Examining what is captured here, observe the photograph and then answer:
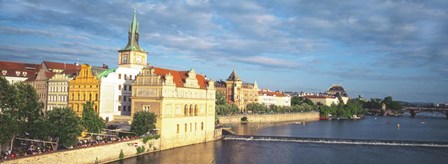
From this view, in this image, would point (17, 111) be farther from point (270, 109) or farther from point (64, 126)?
point (270, 109)

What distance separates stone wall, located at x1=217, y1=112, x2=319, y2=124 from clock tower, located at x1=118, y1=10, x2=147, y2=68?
40656 mm

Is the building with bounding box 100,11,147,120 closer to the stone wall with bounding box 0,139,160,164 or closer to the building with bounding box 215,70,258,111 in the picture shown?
the stone wall with bounding box 0,139,160,164

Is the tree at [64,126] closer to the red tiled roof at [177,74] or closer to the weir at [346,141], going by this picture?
the red tiled roof at [177,74]

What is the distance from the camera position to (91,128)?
179 feet

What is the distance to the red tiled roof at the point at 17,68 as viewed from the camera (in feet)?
282

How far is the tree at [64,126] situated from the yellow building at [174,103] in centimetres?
1414

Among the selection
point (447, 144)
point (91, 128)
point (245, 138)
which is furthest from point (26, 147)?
point (447, 144)

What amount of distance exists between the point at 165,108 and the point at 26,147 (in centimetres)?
1825

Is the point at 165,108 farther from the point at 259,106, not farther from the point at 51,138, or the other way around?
the point at 259,106

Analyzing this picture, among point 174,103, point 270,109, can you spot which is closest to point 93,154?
point 174,103

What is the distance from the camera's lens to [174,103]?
61312 millimetres

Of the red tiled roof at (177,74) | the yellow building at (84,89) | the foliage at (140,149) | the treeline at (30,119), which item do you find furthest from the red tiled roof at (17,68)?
the foliage at (140,149)

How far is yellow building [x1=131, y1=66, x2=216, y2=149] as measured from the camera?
59031 millimetres

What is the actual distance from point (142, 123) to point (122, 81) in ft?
58.0
